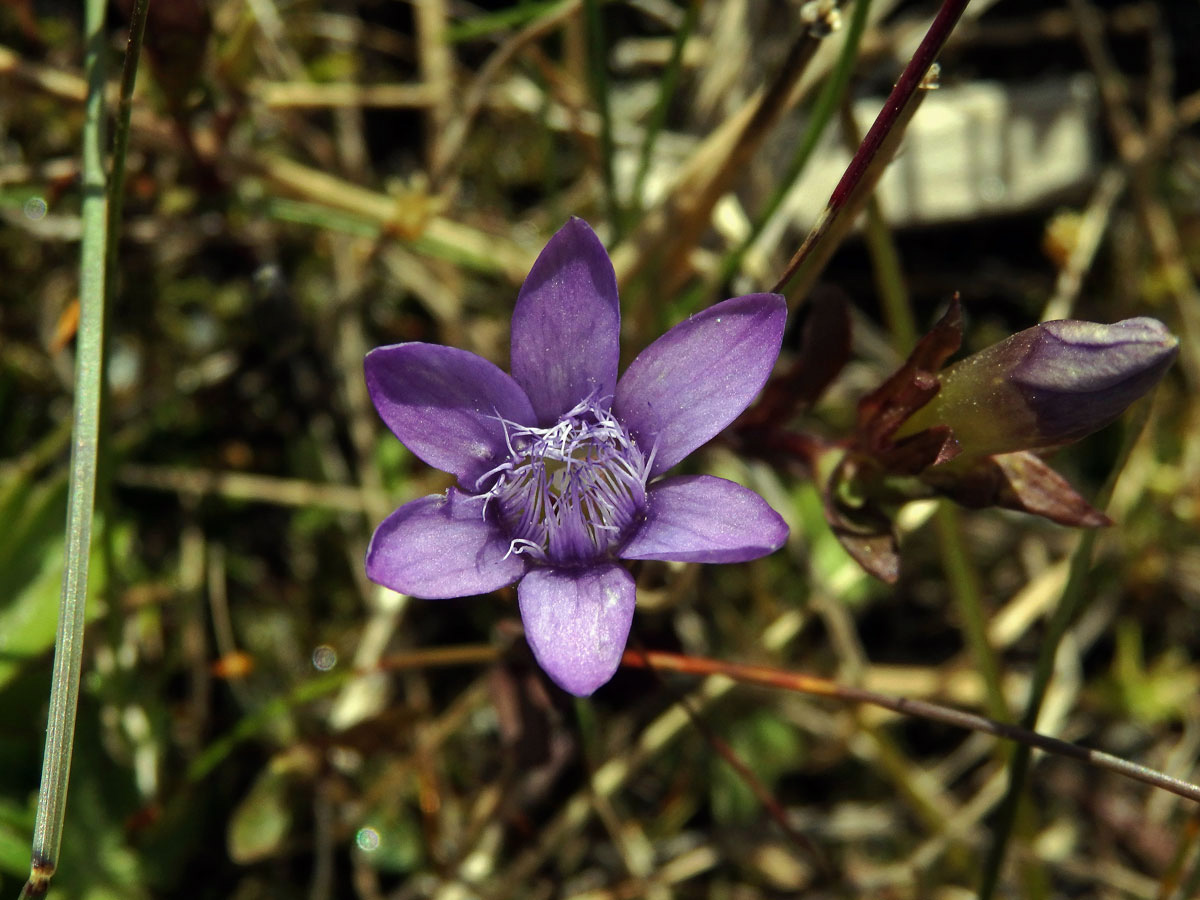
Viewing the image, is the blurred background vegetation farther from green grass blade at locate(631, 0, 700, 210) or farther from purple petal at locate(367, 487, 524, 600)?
purple petal at locate(367, 487, 524, 600)

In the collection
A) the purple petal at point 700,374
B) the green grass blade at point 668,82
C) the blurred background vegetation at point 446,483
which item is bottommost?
the blurred background vegetation at point 446,483

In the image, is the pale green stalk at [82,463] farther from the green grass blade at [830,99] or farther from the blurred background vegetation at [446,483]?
the green grass blade at [830,99]

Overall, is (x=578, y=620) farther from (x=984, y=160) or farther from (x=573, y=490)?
(x=984, y=160)

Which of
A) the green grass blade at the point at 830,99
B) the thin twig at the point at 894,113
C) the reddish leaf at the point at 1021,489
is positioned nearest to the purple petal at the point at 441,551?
the thin twig at the point at 894,113

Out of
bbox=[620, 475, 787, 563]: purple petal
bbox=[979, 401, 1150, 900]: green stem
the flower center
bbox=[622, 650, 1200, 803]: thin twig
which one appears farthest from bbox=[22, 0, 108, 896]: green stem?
bbox=[979, 401, 1150, 900]: green stem

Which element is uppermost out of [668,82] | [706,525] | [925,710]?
[668,82]

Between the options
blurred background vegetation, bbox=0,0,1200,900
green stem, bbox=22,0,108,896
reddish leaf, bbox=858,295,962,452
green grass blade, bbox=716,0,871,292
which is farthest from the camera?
blurred background vegetation, bbox=0,0,1200,900

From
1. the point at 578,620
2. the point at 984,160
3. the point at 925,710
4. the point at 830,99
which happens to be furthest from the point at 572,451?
the point at 984,160
